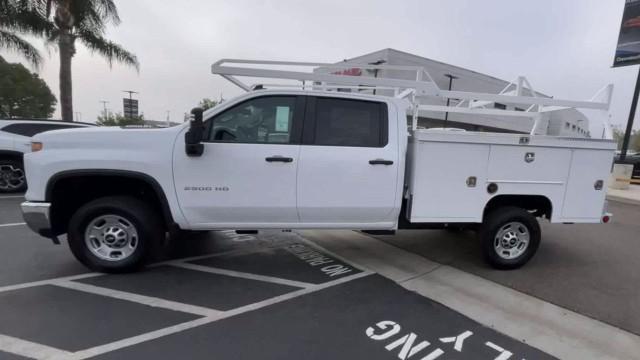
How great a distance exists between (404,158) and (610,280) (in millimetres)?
2985

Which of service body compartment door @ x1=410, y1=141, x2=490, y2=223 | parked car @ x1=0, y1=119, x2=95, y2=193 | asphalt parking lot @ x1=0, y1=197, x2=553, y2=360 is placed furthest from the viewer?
parked car @ x1=0, y1=119, x2=95, y2=193

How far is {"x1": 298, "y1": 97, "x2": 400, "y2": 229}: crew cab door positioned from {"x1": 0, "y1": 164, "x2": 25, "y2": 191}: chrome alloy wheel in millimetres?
8224

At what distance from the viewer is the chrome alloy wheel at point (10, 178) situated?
7930 millimetres

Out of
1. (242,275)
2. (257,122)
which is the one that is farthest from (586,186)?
(242,275)

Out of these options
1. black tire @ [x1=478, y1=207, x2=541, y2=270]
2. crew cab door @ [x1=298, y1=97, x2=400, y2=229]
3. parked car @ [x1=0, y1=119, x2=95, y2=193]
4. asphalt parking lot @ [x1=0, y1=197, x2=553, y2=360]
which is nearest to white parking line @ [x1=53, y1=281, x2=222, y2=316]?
asphalt parking lot @ [x1=0, y1=197, x2=553, y2=360]

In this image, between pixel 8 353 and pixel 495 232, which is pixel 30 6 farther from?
pixel 495 232

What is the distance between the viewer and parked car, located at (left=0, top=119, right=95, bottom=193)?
7.76 m

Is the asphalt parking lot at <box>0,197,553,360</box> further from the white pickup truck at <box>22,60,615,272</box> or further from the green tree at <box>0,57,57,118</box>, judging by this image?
the green tree at <box>0,57,57,118</box>

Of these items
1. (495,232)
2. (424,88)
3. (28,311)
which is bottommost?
(28,311)

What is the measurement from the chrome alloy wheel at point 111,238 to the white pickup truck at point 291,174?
0.01 m

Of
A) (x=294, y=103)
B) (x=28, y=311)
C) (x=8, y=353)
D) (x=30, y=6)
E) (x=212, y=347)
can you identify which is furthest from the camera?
(x=30, y=6)

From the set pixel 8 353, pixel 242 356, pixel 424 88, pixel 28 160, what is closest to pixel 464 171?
pixel 424 88

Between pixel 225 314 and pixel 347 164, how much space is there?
6.27 ft

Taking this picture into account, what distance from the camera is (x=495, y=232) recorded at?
4086 millimetres
